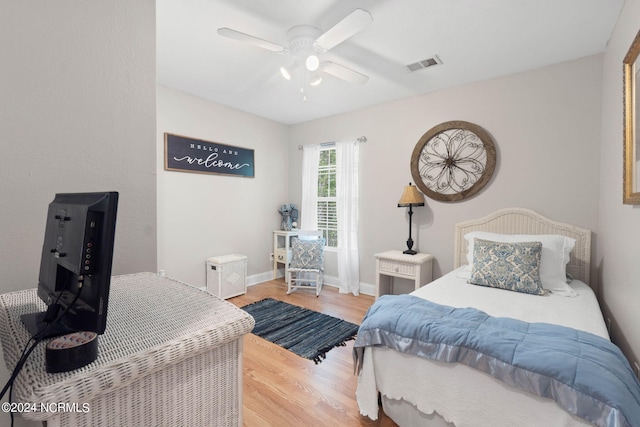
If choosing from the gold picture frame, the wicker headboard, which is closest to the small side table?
the wicker headboard

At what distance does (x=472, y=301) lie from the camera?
1972 millimetres

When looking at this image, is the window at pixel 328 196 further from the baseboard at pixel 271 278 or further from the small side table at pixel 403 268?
the small side table at pixel 403 268

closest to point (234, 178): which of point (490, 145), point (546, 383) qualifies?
point (490, 145)

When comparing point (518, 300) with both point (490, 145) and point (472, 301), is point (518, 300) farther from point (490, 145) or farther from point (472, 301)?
point (490, 145)

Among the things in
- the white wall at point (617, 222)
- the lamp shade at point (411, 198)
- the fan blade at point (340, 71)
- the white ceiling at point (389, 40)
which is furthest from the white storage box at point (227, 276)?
the white wall at point (617, 222)

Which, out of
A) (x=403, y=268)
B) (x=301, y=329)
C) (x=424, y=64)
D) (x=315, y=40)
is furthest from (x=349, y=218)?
(x=315, y=40)

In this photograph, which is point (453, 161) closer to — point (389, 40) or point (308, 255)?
point (389, 40)

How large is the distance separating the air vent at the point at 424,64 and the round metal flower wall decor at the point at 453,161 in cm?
75

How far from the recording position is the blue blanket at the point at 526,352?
1035mm

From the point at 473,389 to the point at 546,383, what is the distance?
29 cm

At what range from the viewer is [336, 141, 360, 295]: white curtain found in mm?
3984

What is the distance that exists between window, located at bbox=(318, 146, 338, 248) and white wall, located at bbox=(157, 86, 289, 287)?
68 cm

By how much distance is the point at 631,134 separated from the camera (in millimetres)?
1599

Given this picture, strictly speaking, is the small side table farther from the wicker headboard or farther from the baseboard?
the baseboard
